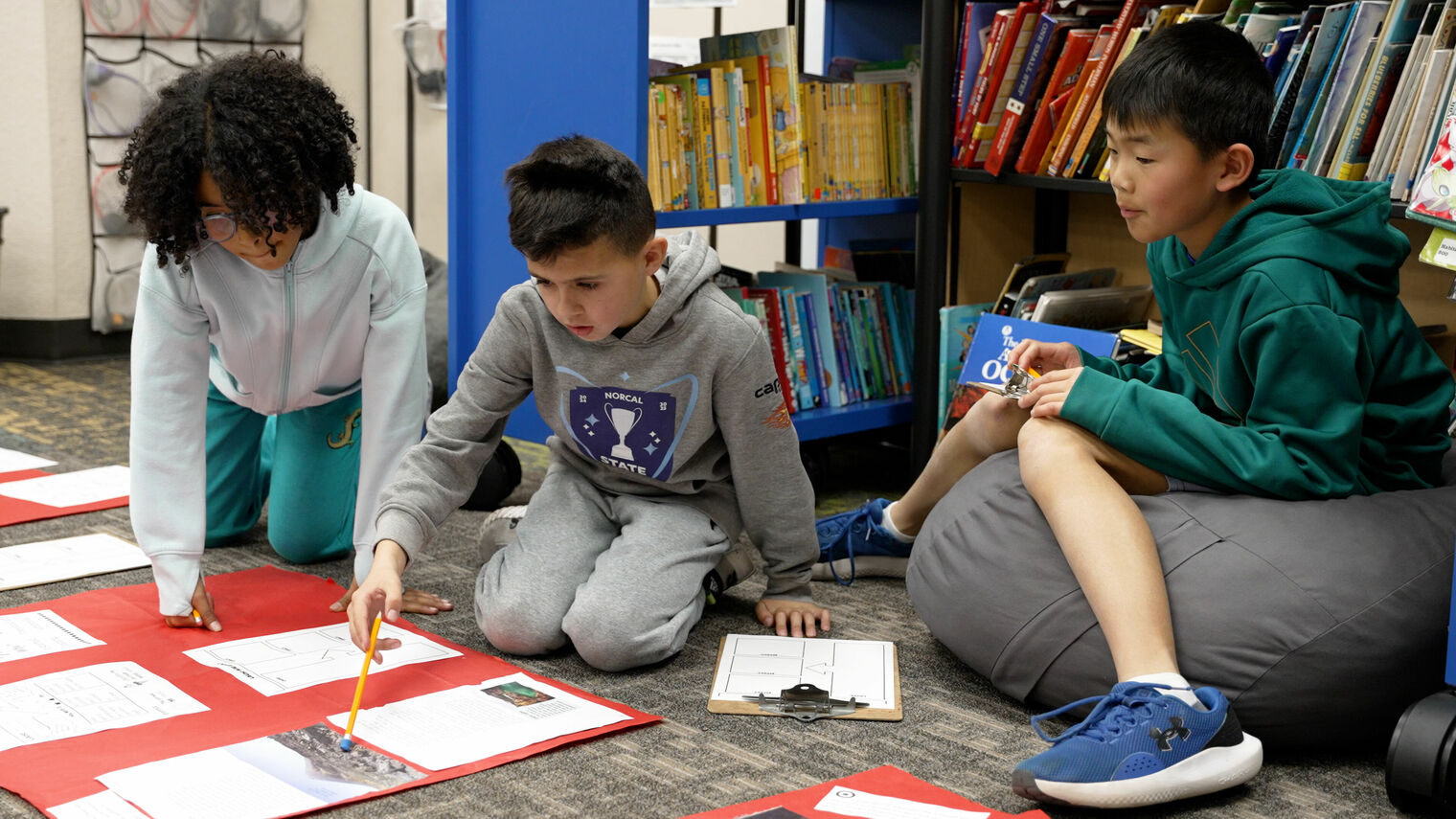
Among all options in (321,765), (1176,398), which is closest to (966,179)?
(1176,398)

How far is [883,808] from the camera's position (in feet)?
3.93

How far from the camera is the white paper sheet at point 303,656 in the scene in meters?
1.48

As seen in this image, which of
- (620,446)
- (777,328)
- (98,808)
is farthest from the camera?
(777,328)

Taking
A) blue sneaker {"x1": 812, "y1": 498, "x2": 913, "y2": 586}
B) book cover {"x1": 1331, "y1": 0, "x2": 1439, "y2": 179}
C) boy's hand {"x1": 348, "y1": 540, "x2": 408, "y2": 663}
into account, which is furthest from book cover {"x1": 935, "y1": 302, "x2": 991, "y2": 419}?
boy's hand {"x1": 348, "y1": 540, "x2": 408, "y2": 663}

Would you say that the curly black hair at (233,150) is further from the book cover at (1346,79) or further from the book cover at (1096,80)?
the book cover at (1346,79)

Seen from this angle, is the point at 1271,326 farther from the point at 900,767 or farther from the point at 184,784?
the point at 184,784

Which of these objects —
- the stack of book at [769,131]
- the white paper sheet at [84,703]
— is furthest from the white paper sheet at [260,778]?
the stack of book at [769,131]

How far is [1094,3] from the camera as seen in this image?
224 centimetres

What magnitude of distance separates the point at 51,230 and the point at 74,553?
1.98 metres

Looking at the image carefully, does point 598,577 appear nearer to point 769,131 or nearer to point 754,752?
point 754,752

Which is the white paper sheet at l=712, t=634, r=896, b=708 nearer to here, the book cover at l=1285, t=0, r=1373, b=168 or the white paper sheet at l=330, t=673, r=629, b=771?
A: the white paper sheet at l=330, t=673, r=629, b=771

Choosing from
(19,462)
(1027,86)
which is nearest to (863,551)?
(1027,86)

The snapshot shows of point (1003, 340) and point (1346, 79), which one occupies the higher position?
Answer: point (1346, 79)

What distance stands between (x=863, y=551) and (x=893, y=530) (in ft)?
0.20
